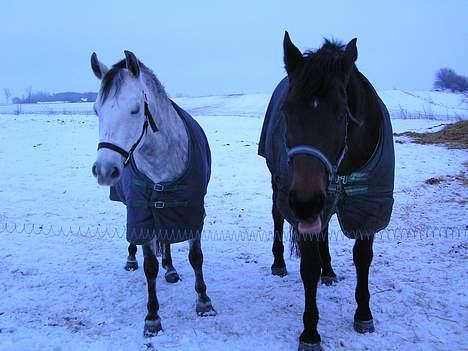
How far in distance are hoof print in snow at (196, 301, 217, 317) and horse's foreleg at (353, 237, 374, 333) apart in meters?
1.25

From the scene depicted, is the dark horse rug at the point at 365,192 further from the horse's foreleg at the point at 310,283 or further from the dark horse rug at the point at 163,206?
the dark horse rug at the point at 163,206

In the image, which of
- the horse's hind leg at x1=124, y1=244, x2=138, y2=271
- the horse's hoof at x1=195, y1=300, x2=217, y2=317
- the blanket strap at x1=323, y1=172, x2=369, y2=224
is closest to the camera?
the blanket strap at x1=323, y1=172, x2=369, y2=224

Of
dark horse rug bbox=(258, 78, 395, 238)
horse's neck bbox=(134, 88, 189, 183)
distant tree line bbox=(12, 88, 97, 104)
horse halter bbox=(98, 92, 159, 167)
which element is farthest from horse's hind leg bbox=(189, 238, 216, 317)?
distant tree line bbox=(12, 88, 97, 104)

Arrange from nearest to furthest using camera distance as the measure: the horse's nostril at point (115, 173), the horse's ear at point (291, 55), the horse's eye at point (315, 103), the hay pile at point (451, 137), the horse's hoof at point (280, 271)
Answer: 1. the horse's eye at point (315, 103)
2. the horse's ear at point (291, 55)
3. the horse's nostril at point (115, 173)
4. the horse's hoof at point (280, 271)
5. the hay pile at point (451, 137)

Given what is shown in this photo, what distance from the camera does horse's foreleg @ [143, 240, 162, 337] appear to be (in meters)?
3.47

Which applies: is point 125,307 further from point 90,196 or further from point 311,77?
point 90,196

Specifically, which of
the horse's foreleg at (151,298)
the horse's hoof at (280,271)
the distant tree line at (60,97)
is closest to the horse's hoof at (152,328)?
the horse's foreleg at (151,298)

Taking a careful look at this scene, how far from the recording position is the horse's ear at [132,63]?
2.96 metres

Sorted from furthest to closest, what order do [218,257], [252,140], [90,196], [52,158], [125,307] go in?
[252,140] < [52,158] < [90,196] < [218,257] < [125,307]

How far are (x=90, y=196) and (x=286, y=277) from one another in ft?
16.0

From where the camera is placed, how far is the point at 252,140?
52.5 ft

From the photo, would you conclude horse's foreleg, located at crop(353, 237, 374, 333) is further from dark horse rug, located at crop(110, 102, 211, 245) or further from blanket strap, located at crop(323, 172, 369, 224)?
dark horse rug, located at crop(110, 102, 211, 245)

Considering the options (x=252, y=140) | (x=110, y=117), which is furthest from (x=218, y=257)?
(x=252, y=140)

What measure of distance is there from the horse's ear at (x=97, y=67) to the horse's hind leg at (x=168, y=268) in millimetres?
2042
